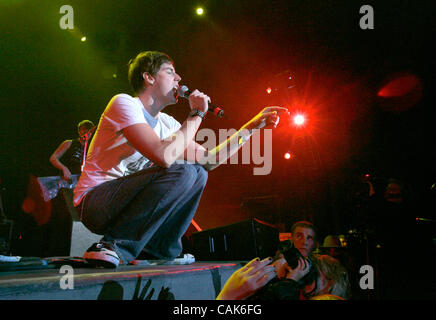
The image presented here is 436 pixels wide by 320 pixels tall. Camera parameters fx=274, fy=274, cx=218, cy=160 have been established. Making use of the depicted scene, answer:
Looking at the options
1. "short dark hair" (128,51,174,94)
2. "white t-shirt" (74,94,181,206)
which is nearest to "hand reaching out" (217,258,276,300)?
"white t-shirt" (74,94,181,206)

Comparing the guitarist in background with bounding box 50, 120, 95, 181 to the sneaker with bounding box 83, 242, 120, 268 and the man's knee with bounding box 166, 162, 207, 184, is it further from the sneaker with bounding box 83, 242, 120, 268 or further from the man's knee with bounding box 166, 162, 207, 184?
the sneaker with bounding box 83, 242, 120, 268

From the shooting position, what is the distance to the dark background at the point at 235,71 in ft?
13.0

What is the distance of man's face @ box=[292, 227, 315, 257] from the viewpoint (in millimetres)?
3594

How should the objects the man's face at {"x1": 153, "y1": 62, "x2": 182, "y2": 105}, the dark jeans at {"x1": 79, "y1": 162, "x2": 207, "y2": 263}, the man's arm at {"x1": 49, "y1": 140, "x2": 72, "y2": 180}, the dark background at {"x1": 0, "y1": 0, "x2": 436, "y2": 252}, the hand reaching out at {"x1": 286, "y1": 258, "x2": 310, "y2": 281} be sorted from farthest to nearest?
1. the dark background at {"x1": 0, "y1": 0, "x2": 436, "y2": 252}
2. the man's arm at {"x1": 49, "y1": 140, "x2": 72, "y2": 180}
3. the man's face at {"x1": 153, "y1": 62, "x2": 182, "y2": 105}
4. the dark jeans at {"x1": 79, "y1": 162, "x2": 207, "y2": 263}
5. the hand reaching out at {"x1": 286, "y1": 258, "x2": 310, "y2": 281}

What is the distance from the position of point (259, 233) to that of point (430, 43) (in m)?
4.89

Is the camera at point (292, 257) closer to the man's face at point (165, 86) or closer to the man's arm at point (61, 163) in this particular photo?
the man's face at point (165, 86)

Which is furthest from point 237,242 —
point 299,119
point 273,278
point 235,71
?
point 299,119

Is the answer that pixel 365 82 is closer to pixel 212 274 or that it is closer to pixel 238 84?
pixel 238 84

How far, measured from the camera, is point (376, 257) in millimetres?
3840

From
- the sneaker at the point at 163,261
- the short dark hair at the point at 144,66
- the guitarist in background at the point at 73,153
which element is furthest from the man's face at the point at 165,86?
Answer: the guitarist in background at the point at 73,153

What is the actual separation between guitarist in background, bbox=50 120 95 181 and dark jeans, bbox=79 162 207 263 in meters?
2.35

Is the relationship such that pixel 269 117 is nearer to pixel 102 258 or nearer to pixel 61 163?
pixel 102 258

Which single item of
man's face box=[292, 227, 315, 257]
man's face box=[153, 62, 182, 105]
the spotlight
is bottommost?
man's face box=[292, 227, 315, 257]
